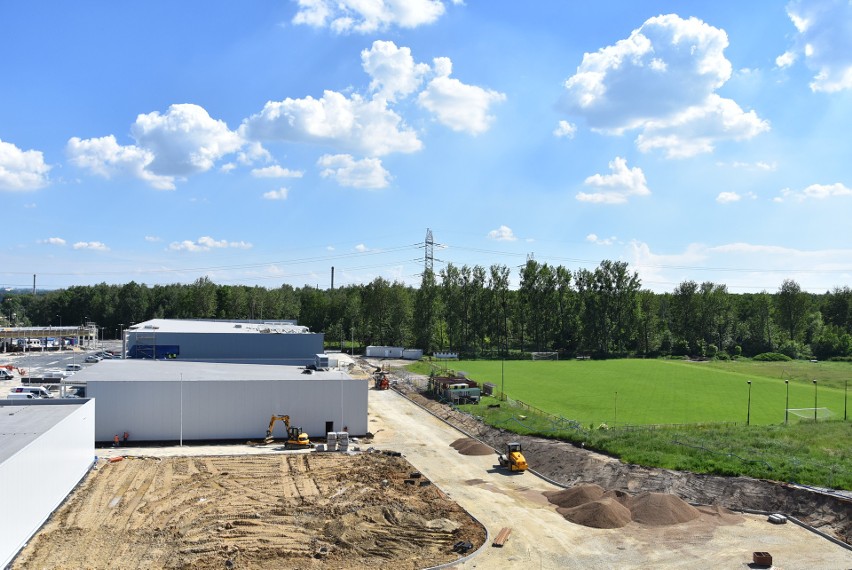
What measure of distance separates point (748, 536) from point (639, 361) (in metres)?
75.3

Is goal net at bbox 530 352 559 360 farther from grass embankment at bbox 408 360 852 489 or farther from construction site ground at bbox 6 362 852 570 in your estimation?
construction site ground at bbox 6 362 852 570

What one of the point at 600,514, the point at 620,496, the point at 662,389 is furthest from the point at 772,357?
Result: the point at 600,514

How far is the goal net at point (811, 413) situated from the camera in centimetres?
4688

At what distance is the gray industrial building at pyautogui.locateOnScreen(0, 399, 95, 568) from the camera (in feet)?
62.7

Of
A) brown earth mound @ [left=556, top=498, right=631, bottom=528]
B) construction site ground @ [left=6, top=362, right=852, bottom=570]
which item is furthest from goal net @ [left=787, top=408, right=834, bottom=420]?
brown earth mound @ [left=556, top=498, right=631, bottom=528]

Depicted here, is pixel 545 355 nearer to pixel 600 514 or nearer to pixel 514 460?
pixel 514 460

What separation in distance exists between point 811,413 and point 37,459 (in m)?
52.1

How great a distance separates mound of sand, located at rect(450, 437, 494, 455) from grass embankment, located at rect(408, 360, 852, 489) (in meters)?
3.75

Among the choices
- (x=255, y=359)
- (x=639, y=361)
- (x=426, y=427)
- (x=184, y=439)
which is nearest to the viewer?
(x=184, y=439)

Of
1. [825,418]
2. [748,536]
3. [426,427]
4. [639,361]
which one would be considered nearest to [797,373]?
[639,361]

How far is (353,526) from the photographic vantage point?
75.1 ft

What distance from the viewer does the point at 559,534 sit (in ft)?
75.3

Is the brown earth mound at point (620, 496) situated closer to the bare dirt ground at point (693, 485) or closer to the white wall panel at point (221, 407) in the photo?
the bare dirt ground at point (693, 485)

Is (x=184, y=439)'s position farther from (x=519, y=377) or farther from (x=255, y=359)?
(x=519, y=377)
